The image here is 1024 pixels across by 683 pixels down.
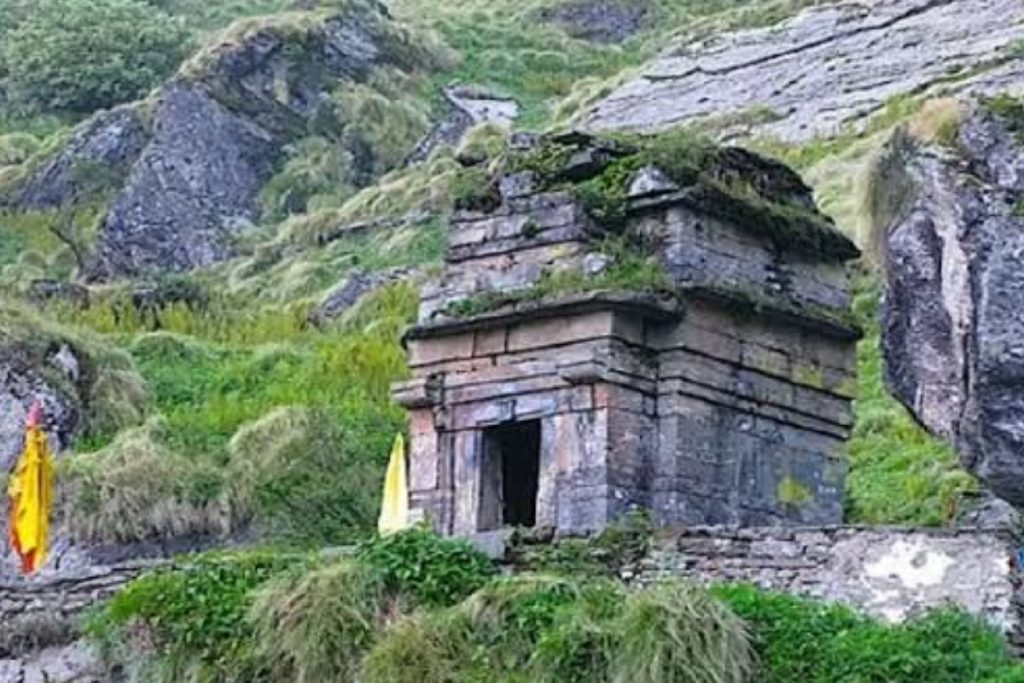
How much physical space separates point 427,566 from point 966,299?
6.36 metres

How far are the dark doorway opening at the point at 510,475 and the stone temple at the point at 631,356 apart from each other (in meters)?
0.02

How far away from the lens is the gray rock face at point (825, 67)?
141 feet

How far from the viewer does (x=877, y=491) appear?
85.6 ft

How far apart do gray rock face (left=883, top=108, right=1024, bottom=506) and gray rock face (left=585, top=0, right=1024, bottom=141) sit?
15586 mm

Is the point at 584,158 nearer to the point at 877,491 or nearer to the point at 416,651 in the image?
the point at 416,651

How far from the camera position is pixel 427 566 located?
17734mm

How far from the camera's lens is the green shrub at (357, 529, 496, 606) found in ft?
57.9

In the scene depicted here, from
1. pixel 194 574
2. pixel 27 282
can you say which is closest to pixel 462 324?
pixel 194 574

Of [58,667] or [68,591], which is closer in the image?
[58,667]

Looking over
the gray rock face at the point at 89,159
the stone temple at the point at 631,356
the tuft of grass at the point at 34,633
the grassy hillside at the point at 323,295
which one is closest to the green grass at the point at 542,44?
the grassy hillside at the point at 323,295

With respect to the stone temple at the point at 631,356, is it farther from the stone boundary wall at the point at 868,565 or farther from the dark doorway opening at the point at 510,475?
the stone boundary wall at the point at 868,565

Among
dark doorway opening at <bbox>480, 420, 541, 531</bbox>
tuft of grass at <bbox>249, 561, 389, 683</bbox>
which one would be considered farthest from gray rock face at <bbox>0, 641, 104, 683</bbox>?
dark doorway opening at <bbox>480, 420, 541, 531</bbox>

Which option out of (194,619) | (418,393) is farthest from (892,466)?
(194,619)

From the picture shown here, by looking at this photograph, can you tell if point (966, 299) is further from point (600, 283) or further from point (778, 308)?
point (600, 283)
